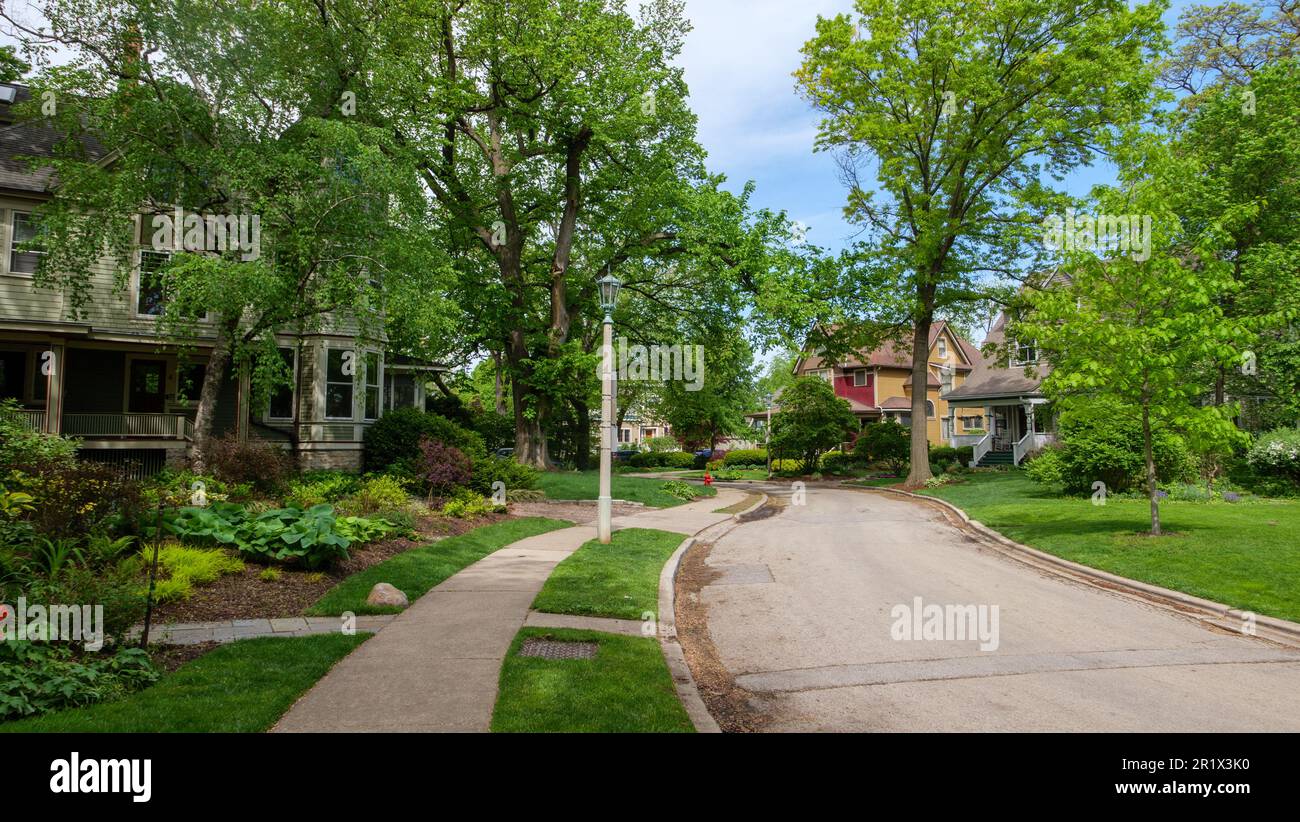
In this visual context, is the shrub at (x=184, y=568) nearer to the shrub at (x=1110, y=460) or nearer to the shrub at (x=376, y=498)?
the shrub at (x=376, y=498)

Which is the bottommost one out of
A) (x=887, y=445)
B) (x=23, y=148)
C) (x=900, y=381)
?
(x=887, y=445)

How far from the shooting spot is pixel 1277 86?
2528 centimetres

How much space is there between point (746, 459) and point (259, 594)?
4393cm

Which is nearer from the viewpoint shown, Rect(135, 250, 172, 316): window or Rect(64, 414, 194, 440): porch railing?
Rect(64, 414, 194, 440): porch railing

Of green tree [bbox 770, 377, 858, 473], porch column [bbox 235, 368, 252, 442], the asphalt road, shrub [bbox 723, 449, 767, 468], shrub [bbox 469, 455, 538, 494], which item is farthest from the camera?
shrub [bbox 723, 449, 767, 468]

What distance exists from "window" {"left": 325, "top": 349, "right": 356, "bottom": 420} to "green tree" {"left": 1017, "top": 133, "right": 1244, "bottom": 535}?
18428 millimetres

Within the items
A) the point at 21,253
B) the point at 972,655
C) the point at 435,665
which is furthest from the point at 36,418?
the point at 972,655

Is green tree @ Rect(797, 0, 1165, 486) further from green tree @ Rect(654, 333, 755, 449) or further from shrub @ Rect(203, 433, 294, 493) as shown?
shrub @ Rect(203, 433, 294, 493)

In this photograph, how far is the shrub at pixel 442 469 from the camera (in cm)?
1716

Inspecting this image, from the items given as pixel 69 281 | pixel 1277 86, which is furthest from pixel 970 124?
pixel 69 281

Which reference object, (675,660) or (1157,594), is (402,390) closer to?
(675,660)

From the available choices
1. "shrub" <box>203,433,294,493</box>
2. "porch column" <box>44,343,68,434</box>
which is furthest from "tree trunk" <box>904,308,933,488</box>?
"porch column" <box>44,343,68,434</box>

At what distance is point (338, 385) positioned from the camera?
2191cm

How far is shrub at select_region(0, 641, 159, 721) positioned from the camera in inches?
203
